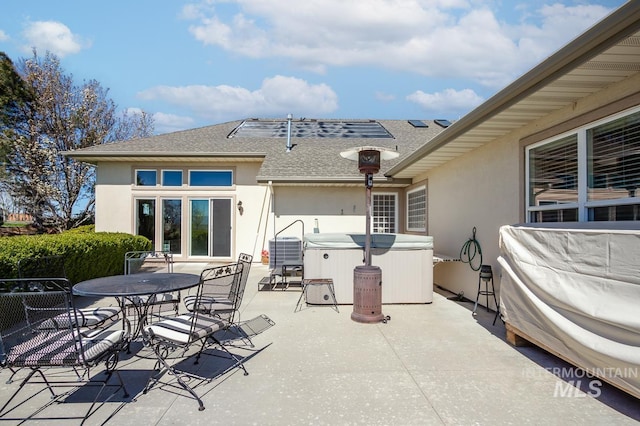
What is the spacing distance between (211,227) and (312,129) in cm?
626

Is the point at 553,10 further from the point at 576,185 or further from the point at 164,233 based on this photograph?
the point at 164,233

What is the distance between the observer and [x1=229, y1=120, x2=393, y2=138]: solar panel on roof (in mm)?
14664

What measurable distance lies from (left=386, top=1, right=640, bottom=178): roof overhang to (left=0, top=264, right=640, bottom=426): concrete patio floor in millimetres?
2881

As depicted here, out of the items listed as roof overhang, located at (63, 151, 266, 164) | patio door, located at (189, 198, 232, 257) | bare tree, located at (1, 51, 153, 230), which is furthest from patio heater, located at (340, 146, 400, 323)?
bare tree, located at (1, 51, 153, 230)

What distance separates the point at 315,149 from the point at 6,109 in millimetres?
15747

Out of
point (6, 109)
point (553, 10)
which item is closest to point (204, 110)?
point (6, 109)

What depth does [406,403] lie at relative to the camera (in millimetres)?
3119

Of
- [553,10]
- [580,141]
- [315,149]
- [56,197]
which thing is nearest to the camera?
[580,141]

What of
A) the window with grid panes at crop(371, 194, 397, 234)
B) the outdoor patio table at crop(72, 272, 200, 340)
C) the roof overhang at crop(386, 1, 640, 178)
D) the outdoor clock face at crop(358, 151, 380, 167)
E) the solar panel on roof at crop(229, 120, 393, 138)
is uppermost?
the solar panel on roof at crop(229, 120, 393, 138)

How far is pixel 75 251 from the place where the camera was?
21.7ft

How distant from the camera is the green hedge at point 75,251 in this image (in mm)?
5070

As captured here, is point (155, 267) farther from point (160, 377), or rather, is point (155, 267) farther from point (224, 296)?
point (160, 377)

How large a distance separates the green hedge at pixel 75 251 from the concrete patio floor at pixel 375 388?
2.05 metres
